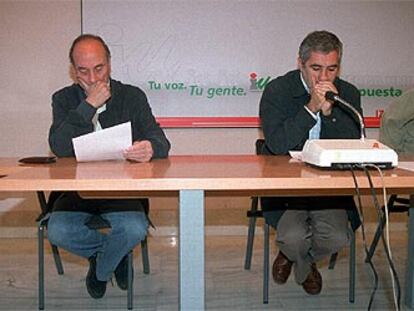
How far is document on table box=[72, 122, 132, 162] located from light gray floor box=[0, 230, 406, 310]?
84cm

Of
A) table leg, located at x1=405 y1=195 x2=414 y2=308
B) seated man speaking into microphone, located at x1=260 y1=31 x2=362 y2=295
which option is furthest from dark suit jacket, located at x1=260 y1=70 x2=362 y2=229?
table leg, located at x1=405 y1=195 x2=414 y2=308

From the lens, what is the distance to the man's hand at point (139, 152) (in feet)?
5.82

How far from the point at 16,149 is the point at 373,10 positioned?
242cm

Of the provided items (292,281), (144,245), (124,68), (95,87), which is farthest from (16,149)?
(292,281)

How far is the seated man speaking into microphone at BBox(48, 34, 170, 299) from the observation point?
2059 millimetres

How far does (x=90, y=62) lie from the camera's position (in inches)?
86.4

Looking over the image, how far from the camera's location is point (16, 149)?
344cm

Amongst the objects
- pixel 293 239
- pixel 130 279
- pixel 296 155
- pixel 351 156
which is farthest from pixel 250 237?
pixel 351 156

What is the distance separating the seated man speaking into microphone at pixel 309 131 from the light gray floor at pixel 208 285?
0.25 meters

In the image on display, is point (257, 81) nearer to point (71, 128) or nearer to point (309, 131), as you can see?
point (309, 131)

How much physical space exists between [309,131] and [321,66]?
0.27 m

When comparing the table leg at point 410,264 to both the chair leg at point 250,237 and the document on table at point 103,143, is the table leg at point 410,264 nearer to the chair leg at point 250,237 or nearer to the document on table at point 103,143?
the chair leg at point 250,237

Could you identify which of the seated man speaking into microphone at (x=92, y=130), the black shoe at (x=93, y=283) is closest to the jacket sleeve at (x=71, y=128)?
the seated man speaking into microphone at (x=92, y=130)

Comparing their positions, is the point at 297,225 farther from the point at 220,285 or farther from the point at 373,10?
the point at 373,10
